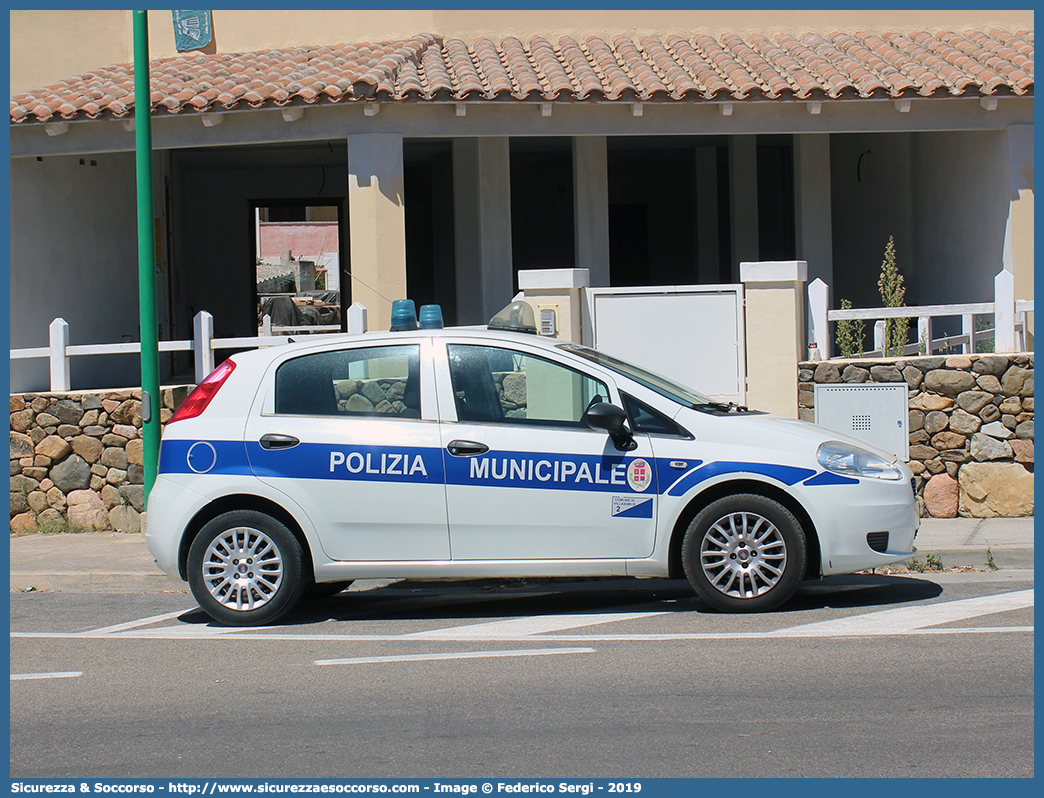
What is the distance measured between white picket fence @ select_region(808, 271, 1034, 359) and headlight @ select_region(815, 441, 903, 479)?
3789 millimetres

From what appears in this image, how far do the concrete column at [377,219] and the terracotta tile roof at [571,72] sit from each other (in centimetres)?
65

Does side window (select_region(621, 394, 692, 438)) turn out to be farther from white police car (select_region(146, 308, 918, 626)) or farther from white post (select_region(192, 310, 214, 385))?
white post (select_region(192, 310, 214, 385))

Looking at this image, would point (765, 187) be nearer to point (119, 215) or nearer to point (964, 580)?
point (119, 215)

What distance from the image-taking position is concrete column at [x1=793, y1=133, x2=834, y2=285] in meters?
14.2

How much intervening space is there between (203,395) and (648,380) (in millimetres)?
2712

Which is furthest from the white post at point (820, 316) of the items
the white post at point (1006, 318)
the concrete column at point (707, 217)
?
the concrete column at point (707, 217)

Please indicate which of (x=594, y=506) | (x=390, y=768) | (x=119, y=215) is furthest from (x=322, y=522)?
(x=119, y=215)

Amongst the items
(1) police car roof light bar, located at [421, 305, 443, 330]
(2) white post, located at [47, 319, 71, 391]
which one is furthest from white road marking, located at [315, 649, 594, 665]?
(2) white post, located at [47, 319, 71, 391]

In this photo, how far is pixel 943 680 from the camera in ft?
17.2

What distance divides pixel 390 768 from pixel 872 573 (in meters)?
4.75

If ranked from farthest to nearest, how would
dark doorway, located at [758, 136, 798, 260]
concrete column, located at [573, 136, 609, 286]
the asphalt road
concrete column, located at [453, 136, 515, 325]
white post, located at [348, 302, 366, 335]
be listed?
1. dark doorway, located at [758, 136, 798, 260]
2. concrete column, located at [573, 136, 609, 286]
3. concrete column, located at [453, 136, 515, 325]
4. white post, located at [348, 302, 366, 335]
5. the asphalt road

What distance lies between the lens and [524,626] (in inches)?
265

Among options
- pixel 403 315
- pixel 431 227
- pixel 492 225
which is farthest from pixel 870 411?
pixel 431 227

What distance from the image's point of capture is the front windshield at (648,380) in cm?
685
